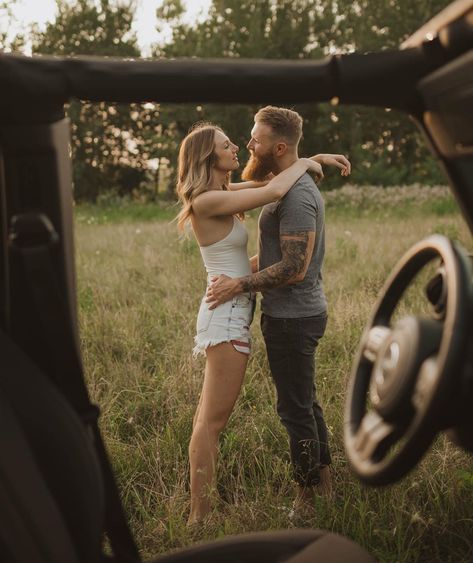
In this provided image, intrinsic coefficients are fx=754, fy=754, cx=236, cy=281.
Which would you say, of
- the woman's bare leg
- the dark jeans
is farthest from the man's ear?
the woman's bare leg

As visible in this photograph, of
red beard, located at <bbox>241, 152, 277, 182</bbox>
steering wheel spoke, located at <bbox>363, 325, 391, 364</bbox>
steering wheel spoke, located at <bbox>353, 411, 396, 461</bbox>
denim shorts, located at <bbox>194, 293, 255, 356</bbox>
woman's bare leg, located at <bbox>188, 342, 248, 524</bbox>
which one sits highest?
red beard, located at <bbox>241, 152, 277, 182</bbox>

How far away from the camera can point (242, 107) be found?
33969mm

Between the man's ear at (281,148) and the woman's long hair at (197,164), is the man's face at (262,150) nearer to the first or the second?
the man's ear at (281,148)

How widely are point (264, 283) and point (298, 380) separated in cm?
47

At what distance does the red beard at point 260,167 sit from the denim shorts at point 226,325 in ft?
2.03

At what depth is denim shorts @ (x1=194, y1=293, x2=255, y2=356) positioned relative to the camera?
3301mm

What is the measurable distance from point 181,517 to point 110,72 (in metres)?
2.19

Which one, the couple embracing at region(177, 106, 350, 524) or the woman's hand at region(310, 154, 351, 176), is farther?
the woman's hand at region(310, 154, 351, 176)

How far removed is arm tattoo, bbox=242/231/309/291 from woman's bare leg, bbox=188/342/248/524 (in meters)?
0.32

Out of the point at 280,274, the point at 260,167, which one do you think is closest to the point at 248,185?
the point at 260,167

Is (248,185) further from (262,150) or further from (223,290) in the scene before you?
(223,290)

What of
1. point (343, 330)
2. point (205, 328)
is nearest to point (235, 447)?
point (205, 328)

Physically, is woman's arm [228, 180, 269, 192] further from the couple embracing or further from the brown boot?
the brown boot

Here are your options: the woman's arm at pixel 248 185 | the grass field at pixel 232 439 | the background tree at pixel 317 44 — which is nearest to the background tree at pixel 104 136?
the background tree at pixel 317 44
